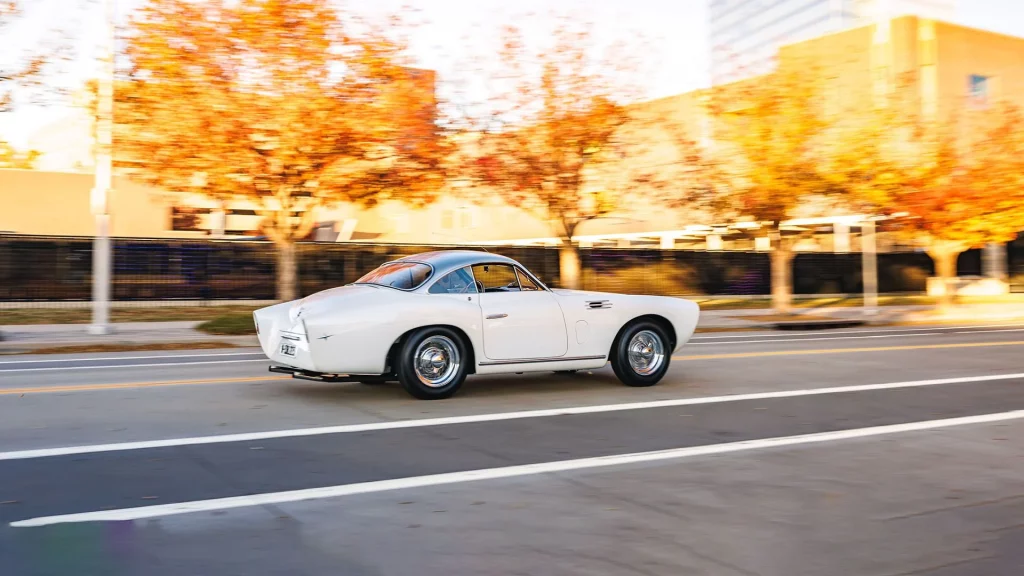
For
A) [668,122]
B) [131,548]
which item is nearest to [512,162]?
[668,122]

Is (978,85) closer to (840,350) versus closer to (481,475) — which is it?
(840,350)

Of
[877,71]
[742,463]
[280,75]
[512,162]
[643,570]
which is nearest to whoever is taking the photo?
[643,570]

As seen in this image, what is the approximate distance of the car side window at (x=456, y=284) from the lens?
31.0 feet

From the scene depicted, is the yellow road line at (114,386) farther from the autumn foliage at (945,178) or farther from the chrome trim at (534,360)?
the autumn foliage at (945,178)

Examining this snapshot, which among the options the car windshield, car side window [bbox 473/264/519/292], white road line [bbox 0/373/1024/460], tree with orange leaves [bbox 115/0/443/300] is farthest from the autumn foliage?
the car windshield

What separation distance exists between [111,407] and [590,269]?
24167 mm

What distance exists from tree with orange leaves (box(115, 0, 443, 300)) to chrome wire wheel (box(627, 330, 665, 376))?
1029 cm

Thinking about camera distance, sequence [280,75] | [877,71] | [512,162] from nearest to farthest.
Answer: [280,75] < [512,162] < [877,71]

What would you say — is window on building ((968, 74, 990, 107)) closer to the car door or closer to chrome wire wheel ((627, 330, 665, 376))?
chrome wire wheel ((627, 330, 665, 376))

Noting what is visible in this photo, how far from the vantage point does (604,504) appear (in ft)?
17.8

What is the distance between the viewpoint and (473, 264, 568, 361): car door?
953 cm

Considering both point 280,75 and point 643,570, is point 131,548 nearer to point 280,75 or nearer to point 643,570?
point 643,570

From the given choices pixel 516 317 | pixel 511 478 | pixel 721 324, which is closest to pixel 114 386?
pixel 516 317

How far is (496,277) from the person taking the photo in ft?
32.3
